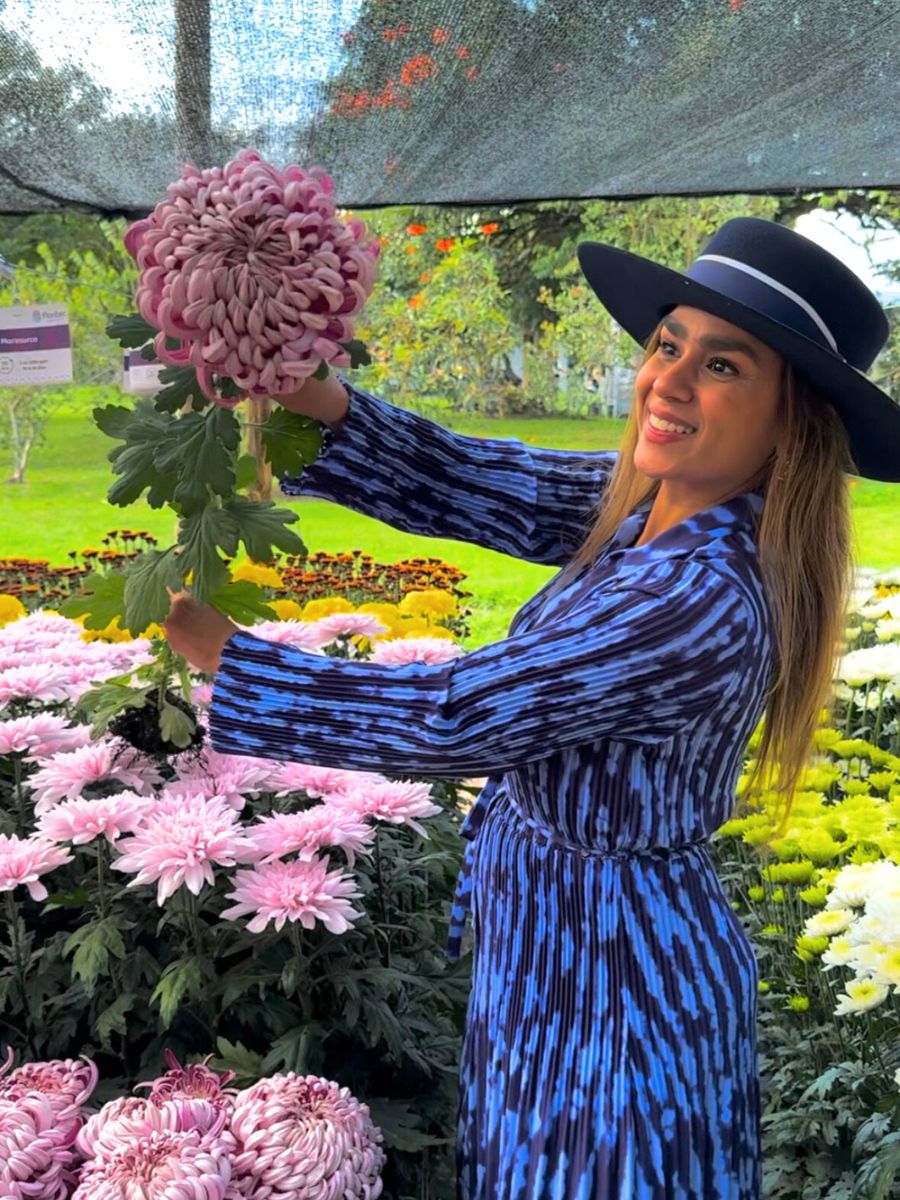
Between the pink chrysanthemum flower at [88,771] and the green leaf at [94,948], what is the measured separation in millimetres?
136

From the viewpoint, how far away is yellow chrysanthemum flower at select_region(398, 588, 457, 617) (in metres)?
2.61

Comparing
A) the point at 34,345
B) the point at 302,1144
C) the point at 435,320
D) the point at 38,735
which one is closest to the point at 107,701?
the point at 38,735

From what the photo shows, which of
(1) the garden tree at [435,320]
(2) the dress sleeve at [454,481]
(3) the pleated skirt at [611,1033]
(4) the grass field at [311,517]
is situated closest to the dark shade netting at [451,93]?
(2) the dress sleeve at [454,481]

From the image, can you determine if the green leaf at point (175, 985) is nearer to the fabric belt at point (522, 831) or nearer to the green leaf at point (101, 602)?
the fabric belt at point (522, 831)

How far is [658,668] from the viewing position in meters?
0.85

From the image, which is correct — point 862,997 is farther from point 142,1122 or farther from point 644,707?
point 142,1122

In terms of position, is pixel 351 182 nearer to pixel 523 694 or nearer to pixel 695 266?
pixel 695 266

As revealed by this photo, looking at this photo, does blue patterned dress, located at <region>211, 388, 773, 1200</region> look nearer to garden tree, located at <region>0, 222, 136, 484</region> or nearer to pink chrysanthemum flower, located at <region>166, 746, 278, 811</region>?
pink chrysanthemum flower, located at <region>166, 746, 278, 811</region>

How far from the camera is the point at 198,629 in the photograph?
0.91 m

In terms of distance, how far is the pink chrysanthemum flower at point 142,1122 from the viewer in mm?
868

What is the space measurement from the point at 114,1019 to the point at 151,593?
517 millimetres

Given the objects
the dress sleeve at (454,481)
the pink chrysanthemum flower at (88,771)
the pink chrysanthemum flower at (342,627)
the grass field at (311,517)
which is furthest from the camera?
the grass field at (311,517)

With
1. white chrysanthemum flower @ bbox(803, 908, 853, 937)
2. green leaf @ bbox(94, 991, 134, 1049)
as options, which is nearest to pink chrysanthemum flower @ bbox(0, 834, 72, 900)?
green leaf @ bbox(94, 991, 134, 1049)

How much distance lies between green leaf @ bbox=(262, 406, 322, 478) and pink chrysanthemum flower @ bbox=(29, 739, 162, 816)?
1.45 ft
